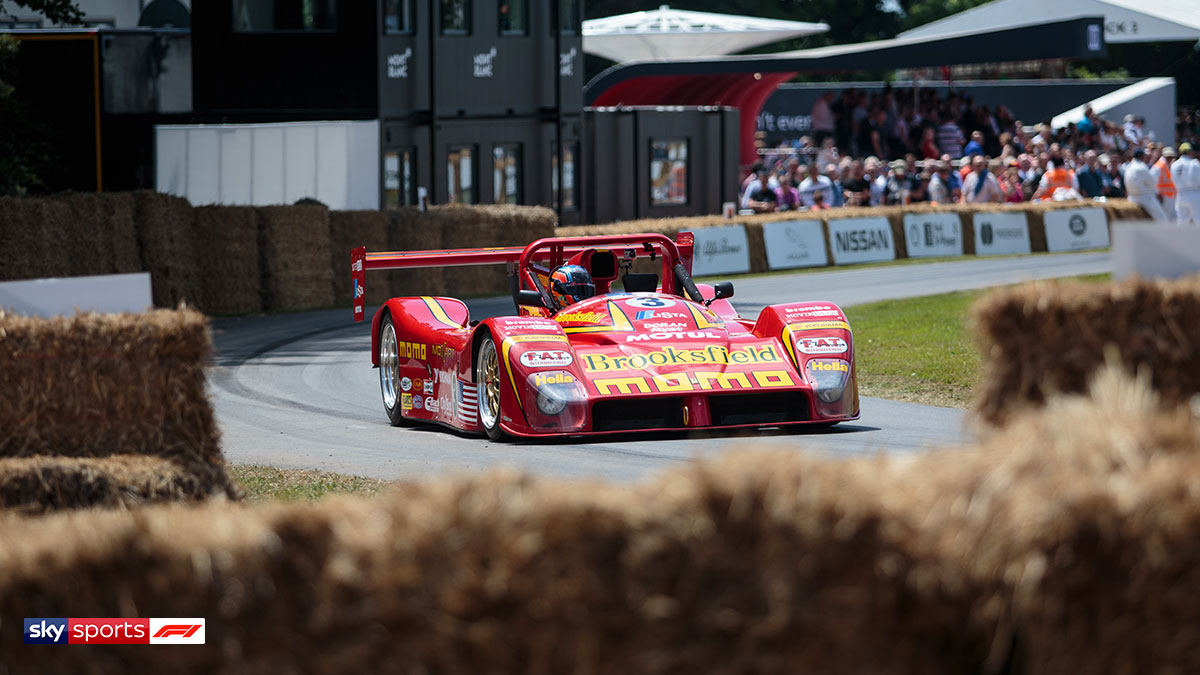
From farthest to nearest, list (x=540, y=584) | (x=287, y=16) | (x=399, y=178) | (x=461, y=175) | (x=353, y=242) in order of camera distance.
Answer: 1. (x=461, y=175)
2. (x=399, y=178)
3. (x=287, y=16)
4. (x=353, y=242)
5. (x=540, y=584)

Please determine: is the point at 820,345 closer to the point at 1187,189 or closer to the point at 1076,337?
the point at 1076,337

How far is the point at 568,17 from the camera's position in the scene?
3031 centimetres

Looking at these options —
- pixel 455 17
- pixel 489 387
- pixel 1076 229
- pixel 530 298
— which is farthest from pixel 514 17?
pixel 489 387

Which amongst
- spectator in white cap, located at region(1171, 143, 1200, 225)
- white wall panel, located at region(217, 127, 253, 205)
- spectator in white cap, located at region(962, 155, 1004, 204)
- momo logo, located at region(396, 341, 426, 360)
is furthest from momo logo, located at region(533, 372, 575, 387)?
spectator in white cap, located at region(962, 155, 1004, 204)

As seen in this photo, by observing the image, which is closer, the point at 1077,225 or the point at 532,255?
the point at 532,255

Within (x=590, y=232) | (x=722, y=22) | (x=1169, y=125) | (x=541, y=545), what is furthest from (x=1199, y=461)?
(x=1169, y=125)

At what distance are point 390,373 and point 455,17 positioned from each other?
15.9 meters

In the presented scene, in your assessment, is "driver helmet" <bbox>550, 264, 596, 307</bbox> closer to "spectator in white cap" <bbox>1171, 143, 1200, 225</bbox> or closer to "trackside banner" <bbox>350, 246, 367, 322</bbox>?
"trackside banner" <bbox>350, 246, 367, 322</bbox>

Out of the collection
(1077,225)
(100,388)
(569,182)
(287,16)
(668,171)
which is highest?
(287,16)

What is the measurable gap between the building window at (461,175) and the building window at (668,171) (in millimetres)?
5188

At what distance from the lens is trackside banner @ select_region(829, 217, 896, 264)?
1125 inches

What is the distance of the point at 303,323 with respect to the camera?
20.6m

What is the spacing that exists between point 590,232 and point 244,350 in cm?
825

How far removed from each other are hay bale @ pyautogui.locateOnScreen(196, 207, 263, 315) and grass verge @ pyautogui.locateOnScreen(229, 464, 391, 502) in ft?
37.3
